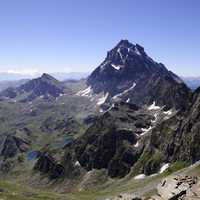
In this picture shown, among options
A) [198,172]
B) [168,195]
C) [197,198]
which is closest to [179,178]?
[168,195]

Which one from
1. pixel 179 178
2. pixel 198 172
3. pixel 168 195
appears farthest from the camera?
pixel 198 172

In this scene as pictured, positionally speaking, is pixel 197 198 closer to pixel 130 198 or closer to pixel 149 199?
pixel 149 199

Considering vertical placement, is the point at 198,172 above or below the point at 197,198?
below

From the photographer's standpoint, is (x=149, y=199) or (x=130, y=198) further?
(x=130, y=198)

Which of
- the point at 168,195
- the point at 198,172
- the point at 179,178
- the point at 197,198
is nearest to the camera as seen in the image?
the point at 197,198

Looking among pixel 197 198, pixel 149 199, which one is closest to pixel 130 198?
pixel 149 199

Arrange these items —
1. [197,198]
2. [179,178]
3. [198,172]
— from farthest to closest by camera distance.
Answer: [198,172] < [179,178] < [197,198]

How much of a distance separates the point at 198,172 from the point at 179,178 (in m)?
70.7

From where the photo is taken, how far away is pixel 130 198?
112 metres

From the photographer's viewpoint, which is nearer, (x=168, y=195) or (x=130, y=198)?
(x=168, y=195)

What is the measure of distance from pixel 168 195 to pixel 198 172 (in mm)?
80002

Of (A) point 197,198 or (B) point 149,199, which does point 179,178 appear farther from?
(A) point 197,198

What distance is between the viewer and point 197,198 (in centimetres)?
8669

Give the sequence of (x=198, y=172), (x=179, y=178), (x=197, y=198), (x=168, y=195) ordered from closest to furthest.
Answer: (x=197, y=198) → (x=168, y=195) → (x=179, y=178) → (x=198, y=172)
